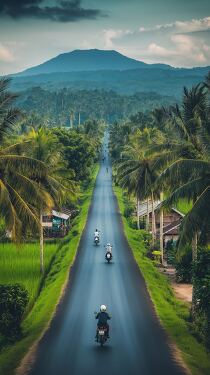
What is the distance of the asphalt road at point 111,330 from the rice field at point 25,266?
2.63 m

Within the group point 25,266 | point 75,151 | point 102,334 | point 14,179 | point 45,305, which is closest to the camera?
point 102,334

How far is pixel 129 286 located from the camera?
36438mm

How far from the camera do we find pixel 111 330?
26.0 m

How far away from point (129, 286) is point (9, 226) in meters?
13.5

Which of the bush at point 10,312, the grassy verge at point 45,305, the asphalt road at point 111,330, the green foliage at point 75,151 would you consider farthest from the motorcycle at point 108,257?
the green foliage at point 75,151

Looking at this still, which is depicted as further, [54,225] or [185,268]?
[54,225]

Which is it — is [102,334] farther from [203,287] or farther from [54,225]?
[54,225]

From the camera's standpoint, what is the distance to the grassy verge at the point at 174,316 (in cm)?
2142

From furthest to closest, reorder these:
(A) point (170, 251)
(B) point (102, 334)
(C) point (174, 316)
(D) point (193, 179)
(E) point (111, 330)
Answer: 1. (A) point (170, 251)
2. (C) point (174, 316)
3. (D) point (193, 179)
4. (E) point (111, 330)
5. (B) point (102, 334)

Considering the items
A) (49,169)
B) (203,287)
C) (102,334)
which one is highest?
(49,169)

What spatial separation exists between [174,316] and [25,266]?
17.7 m

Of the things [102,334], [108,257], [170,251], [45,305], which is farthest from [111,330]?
[170,251]

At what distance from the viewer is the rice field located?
124 feet

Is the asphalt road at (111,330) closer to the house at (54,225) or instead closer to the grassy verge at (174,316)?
the grassy verge at (174,316)
